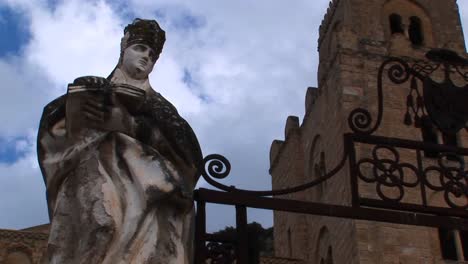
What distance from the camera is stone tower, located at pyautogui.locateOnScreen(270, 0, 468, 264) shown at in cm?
2267

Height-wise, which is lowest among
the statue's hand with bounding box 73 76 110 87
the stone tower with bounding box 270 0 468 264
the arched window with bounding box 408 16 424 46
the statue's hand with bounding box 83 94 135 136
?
the statue's hand with bounding box 83 94 135 136

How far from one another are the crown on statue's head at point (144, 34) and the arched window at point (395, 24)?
26.2 meters

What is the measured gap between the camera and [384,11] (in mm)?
29500

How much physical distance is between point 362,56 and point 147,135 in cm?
2330

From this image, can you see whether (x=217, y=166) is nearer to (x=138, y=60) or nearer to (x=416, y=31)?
Answer: (x=138, y=60)

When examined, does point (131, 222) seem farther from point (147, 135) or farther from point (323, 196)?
point (323, 196)

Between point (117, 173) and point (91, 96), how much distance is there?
330 mm

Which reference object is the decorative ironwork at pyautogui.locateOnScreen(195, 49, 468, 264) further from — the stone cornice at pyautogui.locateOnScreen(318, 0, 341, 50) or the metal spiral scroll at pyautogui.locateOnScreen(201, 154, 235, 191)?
the stone cornice at pyautogui.locateOnScreen(318, 0, 341, 50)

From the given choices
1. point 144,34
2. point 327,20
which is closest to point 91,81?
point 144,34

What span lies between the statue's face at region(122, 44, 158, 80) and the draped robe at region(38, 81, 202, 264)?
0.15 metres

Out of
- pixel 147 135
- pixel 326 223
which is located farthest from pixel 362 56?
pixel 147 135

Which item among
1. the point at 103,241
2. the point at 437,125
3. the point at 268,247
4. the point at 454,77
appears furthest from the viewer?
the point at 268,247

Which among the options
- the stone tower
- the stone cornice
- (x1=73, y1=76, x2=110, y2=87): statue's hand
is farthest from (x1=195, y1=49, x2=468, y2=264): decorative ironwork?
the stone cornice

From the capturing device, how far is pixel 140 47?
3.76 metres
